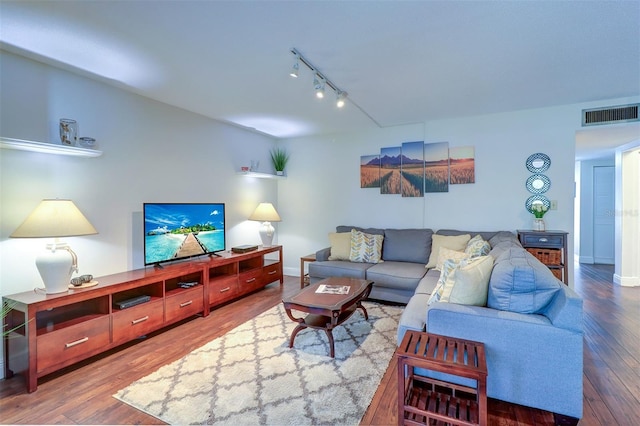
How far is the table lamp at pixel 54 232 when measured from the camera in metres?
2.22

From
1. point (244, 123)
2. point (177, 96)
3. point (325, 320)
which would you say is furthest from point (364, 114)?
point (325, 320)

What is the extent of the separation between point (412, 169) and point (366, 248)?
4.67 ft

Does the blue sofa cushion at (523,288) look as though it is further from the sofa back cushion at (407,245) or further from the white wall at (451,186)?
the white wall at (451,186)

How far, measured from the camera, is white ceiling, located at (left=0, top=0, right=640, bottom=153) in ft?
6.15

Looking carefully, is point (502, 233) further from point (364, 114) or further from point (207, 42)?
point (207, 42)

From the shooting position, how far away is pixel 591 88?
10.5ft

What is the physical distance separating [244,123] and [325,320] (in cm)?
311

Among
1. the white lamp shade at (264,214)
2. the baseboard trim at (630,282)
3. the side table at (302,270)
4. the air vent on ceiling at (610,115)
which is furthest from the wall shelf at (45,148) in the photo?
the baseboard trim at (630,282)

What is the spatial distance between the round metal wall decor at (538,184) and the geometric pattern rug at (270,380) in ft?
8.90

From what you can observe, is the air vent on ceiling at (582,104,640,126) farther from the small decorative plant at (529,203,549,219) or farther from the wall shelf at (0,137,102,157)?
the wall shelf at (0,137,102,157)

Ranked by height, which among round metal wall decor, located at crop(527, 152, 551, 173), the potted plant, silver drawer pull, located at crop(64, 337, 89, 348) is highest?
the potted plant

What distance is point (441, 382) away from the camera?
1791 mm

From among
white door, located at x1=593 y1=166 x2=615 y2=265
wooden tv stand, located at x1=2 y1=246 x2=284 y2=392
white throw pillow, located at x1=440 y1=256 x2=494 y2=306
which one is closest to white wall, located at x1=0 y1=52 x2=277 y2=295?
wooden tv stand, located at x1=2 y1=246 x2=284 y2=392

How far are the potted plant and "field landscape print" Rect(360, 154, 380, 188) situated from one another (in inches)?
56.7
